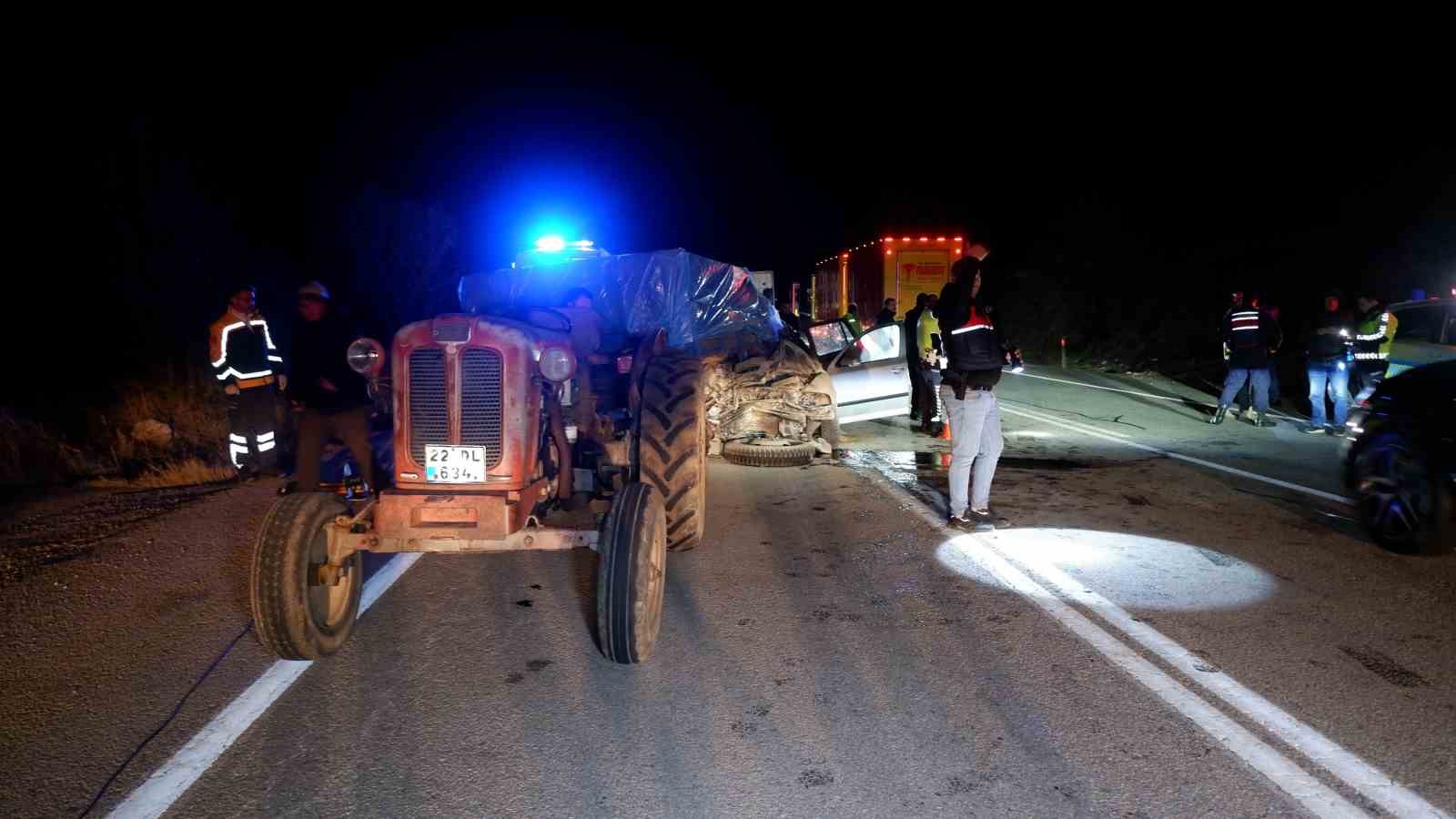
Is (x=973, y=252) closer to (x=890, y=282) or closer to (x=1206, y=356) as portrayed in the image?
(x=890, y=282)

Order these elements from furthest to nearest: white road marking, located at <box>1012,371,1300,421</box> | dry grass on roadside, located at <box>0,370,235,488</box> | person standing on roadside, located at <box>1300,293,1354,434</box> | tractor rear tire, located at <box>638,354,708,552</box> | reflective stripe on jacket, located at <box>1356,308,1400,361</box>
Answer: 1. white road marking, located at <box>1012,371,1300,421</box>
2. person standing on roadside, located at <box>1300,293,1354,434</box>
3. reflective stripe on jacket, located at <box>1356,308,1400,361</box>
4. dry grass on roadside, located at <box>0,370,235,488</box>
5. tractor rear tire, located at <box>638,354,708,552</box>

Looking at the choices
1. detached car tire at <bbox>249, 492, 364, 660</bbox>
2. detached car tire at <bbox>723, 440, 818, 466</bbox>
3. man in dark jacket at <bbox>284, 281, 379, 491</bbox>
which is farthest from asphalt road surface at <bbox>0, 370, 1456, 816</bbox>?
detached car tire at <bbox>723, 440, 818, 466</bbox>

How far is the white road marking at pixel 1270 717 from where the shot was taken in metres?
3.12

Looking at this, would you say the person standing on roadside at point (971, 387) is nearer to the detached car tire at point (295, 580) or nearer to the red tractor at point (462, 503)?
the red tractor at point (462, 503)

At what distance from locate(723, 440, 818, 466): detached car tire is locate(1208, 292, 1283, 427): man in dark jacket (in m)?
6.65

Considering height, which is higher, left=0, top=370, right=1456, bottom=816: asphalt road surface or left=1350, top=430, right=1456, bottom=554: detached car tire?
left=1350, top=430, right=1456, bottom=554: detached car tire

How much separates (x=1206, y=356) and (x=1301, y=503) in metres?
15.8

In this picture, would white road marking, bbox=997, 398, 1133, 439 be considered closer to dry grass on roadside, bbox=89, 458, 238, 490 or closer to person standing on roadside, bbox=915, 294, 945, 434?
person standing on roadside, bbox=915, 294, 945, 434

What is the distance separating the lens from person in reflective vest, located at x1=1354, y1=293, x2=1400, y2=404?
11445 millimetres

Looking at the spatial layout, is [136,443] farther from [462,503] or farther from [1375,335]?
[1375,335]

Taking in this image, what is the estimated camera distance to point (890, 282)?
19.2 metres

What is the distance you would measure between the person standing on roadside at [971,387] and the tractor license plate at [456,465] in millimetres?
3824

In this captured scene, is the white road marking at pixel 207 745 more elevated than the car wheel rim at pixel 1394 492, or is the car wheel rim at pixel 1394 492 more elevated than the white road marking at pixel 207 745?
the car wheel rim at pixel 1394 492

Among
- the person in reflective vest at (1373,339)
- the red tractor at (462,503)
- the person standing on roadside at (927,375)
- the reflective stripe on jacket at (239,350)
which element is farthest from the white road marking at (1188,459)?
the reflective stripe on jacket at (239,350)
